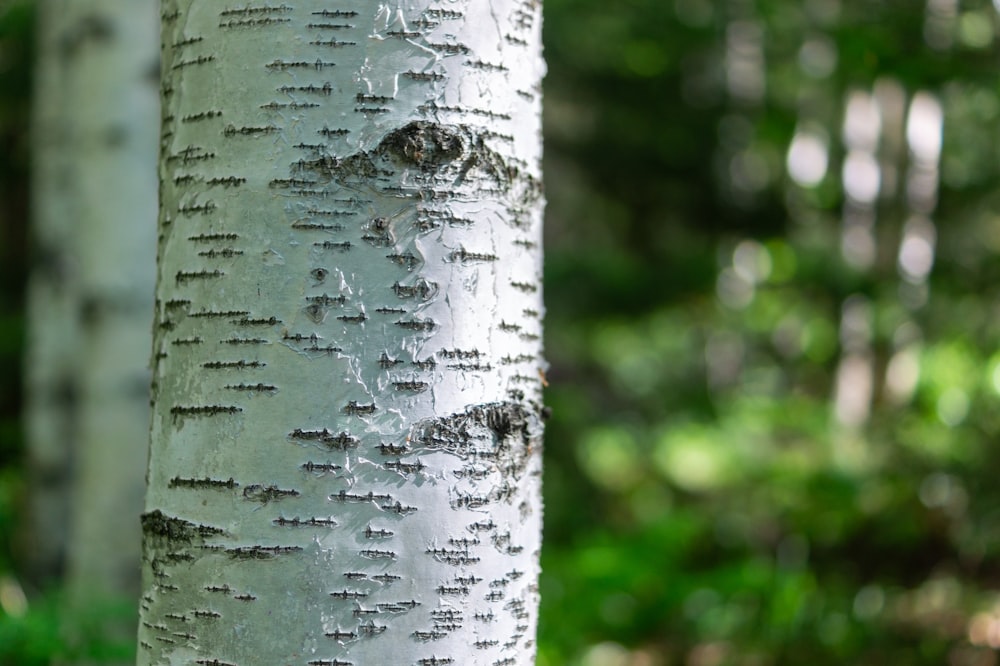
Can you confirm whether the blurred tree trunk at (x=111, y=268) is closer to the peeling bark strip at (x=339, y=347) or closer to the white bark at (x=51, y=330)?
the white bark at (x=51, y=330)

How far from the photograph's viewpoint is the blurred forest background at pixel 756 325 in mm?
4305

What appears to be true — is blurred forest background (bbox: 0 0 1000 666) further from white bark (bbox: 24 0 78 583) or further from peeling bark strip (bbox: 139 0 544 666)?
peeling bark strip (bbox: 139 0 544 666)

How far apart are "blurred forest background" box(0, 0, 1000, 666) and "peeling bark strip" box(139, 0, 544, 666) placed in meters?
1.54

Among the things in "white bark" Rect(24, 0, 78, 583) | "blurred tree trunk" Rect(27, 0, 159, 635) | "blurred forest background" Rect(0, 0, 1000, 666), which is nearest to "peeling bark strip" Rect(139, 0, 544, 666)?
"blurred forest background" Rect(0, 0, 1000, 666)

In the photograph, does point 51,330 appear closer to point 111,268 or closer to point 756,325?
point 111,268

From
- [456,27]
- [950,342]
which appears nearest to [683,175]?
[950,342]

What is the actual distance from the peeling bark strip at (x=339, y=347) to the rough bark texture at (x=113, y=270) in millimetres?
2246

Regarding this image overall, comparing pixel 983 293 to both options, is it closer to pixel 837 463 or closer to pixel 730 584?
pixel 837 463

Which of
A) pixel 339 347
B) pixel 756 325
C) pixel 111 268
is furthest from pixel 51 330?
pixel 756 325

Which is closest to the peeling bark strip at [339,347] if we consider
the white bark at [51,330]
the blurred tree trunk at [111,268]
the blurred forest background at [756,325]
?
the blurred forest background at [756,325]

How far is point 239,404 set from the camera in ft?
3.05

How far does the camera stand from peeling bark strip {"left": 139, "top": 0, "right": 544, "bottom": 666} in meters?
0.91

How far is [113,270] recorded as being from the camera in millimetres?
3072

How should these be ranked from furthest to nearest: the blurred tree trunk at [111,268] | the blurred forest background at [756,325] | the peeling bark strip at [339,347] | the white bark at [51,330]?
the blurred forest background at [756,325], the white bark at [51,330], the blurred tree trunk at [111,268], the peeling bark strip at [339,347]
